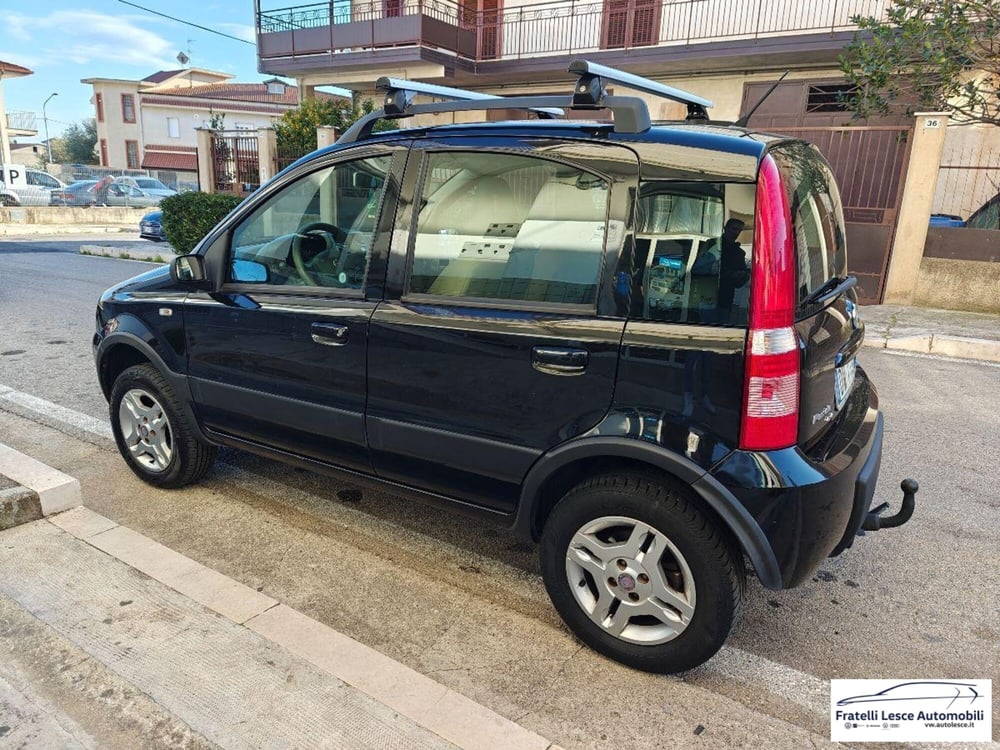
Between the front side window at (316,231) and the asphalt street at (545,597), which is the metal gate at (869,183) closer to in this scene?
the asphalt street at (545,597)

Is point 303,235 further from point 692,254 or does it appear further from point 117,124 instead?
point 117,124

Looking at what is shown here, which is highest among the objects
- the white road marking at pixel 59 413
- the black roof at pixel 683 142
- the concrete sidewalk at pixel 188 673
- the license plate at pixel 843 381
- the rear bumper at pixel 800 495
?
the black roof at pixel 683 142

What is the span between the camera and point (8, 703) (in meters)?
2.24

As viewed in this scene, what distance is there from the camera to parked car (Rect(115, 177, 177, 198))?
30.0 meters

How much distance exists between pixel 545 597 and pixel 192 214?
12.2 m

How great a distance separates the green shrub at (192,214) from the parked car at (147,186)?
19341mm

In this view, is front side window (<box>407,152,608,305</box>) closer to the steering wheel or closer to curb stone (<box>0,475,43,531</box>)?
the steering wheel

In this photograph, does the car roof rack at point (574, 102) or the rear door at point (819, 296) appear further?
the car roof rack at point (574, 102)

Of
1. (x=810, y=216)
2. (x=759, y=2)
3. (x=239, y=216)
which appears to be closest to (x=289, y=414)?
(x=239, y=216)

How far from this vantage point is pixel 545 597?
9.53 ft

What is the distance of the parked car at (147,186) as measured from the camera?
29953 millimetres

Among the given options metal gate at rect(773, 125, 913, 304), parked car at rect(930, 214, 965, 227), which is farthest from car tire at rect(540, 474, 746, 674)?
parked car at rect(930, 214, 965, 227)

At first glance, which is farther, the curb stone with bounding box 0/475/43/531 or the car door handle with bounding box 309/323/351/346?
the curb stone with bounding box 0/475/43/531

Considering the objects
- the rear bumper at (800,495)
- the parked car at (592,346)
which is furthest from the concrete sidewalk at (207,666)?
the rear bumper at (800,495)
